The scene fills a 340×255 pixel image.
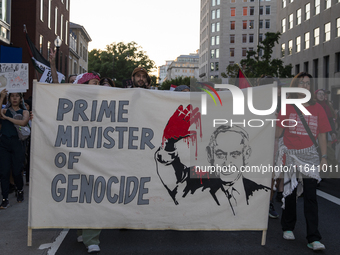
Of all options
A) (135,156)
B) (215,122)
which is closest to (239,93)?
(215,122)

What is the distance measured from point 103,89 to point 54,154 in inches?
36.0

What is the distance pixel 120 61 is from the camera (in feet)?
238

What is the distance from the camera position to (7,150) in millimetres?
A: 6691

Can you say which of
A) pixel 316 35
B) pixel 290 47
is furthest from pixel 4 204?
pixel 290 47

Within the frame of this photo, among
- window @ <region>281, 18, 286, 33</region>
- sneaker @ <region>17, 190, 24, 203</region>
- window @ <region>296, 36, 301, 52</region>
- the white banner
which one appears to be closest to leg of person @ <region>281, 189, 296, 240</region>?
the white banner

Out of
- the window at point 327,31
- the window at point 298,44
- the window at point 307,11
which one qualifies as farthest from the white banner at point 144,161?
the window at point 298,44

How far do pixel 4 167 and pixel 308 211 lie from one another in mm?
4596

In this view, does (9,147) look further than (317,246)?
Yes

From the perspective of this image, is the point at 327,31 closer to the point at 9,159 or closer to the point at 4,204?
the point at 9,159

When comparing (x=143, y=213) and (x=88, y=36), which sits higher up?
(x=88, y=36)

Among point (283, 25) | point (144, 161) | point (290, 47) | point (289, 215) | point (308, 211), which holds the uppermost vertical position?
point (283, 25)

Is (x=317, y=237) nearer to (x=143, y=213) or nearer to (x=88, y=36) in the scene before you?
(x=143, y=213)

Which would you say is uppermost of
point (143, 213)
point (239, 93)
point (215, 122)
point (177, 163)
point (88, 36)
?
point (88, 36)

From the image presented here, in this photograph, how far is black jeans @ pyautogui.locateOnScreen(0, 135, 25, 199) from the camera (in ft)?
21.7
